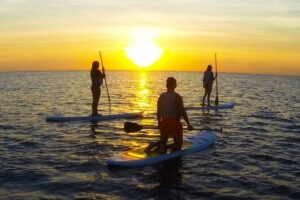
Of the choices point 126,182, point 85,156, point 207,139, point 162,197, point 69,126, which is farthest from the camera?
point 69,126

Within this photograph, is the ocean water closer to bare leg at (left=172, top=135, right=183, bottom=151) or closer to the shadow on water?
the shadow on water

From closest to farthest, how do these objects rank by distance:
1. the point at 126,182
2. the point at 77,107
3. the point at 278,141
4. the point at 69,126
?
the point at 126,182 < the point at 278,141 < the point at 69,126 < the point at 77,107

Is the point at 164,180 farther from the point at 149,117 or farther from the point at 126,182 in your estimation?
the point at 149,117

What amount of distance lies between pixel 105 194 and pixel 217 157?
519 cm

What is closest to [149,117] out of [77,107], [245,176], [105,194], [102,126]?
[102,126]

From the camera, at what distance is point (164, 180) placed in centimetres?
1134

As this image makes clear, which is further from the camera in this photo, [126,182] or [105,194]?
[126,182]

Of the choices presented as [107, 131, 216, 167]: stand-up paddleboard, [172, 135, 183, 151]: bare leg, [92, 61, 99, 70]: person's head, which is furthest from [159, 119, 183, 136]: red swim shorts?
[92, 61, 99, 70]: person's head

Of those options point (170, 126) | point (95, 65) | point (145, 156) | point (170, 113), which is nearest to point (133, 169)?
point (145, 156)

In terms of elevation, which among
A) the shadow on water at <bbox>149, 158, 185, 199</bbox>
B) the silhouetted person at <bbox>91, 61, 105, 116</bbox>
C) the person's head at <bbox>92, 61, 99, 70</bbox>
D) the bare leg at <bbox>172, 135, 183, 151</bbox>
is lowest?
the shadow on water at <bbox>149, 158, 185, 199</bbox>

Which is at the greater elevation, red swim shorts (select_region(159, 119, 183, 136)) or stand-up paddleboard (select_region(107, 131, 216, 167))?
red swim shorts (select_region(159, 119, 183, 136))

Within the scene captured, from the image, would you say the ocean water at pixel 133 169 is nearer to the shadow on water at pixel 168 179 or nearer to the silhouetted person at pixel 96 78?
the shadow on water at pixel 168 179

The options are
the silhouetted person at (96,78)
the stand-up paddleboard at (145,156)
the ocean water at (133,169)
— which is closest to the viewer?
the ocean water at (133,169)

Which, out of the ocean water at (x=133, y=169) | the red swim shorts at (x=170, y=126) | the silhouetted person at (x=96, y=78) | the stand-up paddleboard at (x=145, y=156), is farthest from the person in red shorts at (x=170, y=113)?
the silhouetted person at (x=96, y=78)
